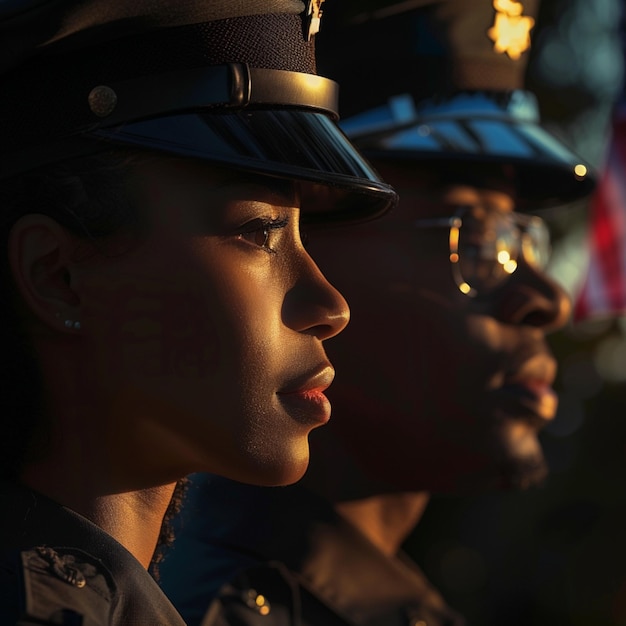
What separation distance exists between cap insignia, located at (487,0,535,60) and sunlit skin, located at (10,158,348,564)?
1.88 m

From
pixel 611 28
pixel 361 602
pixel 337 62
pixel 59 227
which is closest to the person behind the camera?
pixel 59 227

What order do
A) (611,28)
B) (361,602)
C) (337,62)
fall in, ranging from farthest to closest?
(611,28), (337,62), (361,602)

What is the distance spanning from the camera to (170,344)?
2.25 metres

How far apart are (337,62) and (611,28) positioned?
6.44 metres

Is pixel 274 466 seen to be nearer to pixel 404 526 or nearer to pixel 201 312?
pixel 201 312

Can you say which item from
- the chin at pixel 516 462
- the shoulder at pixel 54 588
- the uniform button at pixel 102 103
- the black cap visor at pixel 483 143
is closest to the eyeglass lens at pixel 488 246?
the black cap visor at pixel 483 143

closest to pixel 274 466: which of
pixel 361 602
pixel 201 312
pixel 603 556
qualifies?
pixel 201 312

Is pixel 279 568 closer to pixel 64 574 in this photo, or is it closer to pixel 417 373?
pixel 417 373

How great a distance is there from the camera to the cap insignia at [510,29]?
13.1 ft

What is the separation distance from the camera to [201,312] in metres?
2.25

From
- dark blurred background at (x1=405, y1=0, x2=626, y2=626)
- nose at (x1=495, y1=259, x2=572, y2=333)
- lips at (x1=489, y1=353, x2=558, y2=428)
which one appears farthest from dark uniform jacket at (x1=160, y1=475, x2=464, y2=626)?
dark blurred background at (x1=405, y1=0, x2=626, y2=626)

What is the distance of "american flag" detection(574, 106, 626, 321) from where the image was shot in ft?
Answer: 21.7

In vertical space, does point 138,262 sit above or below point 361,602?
above

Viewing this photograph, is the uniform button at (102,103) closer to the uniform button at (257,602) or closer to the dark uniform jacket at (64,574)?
the dark uniform jacket at (64,574)
